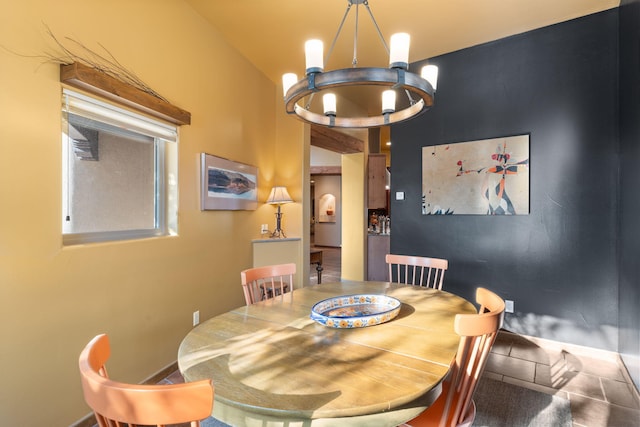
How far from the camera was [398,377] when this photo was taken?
98cm

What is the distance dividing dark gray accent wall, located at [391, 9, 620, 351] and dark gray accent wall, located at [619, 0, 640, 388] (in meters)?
0.12

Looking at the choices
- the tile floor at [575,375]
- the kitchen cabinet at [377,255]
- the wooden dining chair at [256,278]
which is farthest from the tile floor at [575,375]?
the kitchen cabinet at [377,255]

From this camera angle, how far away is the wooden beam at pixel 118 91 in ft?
5.57

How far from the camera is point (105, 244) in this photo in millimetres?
1958

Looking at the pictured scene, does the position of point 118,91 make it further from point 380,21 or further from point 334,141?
point 334,141

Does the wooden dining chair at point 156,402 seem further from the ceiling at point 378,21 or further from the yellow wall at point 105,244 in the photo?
the ceiling at point 378,21

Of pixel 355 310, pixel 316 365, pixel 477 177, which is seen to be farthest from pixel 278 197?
pixel 316 365

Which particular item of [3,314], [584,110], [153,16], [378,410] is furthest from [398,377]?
[584,110]

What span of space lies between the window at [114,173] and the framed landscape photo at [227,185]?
33cm

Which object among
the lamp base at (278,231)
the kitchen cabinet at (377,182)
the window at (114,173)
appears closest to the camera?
the window at (114,173)

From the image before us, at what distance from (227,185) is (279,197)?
808mm

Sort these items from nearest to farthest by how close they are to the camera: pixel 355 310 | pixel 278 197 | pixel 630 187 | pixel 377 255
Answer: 1. pixel 355 310
2. pixel 630 187
3. pixel 278 197
4. pixel 377 255

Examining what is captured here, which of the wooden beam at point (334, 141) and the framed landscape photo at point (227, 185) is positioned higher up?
the wooden beam at point (334, 141)

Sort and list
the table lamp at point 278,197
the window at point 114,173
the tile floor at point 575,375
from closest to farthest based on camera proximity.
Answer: the window at point 114,173 < the tile floor at point 575,375 < the table lamp at point 278,197
